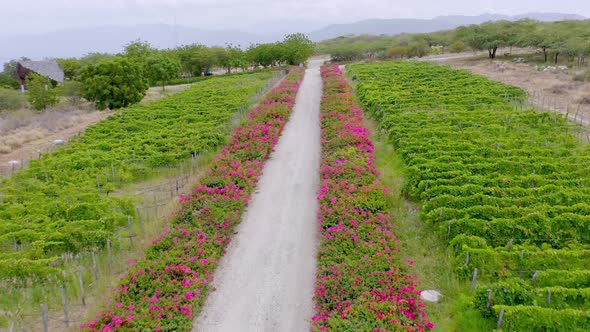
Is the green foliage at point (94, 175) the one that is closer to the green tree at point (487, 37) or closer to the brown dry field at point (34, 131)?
the brown dry field at point (34, 131)

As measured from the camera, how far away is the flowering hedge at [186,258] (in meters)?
11.3

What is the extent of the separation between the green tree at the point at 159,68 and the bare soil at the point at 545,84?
46.4 meters

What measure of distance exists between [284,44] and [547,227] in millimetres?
71639

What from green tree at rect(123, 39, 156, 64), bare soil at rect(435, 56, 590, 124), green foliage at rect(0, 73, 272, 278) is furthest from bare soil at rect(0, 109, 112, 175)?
bare soil at rect(435, 56, 590, 124)

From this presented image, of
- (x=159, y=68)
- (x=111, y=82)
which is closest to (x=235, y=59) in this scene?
(x=159, y=68)

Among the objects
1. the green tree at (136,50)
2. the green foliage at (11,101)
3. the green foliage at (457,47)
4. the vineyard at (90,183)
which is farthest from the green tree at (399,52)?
the green foliage at (11,101)

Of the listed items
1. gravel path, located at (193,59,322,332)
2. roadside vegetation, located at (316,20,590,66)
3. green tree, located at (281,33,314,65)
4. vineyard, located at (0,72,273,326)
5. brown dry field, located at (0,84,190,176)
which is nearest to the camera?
gravel path, located at (193,59,322,332)

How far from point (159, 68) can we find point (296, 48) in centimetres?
2762

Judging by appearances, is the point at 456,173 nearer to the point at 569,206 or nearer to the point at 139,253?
the point at 569,206

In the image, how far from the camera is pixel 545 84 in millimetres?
47562

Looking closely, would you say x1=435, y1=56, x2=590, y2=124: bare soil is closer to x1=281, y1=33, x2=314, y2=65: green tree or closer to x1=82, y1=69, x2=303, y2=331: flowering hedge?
x1=82, y1=69, x2=303, y2=331: flowering hedge

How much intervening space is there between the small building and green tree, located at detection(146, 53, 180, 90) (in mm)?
15414

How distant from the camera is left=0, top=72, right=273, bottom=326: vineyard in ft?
46.5

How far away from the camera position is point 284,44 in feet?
264
